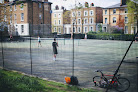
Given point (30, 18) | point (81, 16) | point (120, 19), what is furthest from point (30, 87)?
point (30, 18)

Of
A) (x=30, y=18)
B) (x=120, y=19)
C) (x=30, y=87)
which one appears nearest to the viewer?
(x=30, y=87)

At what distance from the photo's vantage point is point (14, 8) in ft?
40.3

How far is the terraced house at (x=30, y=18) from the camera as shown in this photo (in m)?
9.78

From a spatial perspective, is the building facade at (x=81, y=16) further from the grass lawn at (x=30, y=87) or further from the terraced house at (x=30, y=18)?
the grass lawn at (x=30, y=87)

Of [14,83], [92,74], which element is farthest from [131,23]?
[14,83]

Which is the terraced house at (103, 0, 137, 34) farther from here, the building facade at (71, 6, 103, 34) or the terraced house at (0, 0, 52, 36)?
the terraced house at (0, 0, 52, 36)

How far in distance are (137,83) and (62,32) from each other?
3965 mm

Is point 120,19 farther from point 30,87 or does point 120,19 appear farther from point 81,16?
point 30,87

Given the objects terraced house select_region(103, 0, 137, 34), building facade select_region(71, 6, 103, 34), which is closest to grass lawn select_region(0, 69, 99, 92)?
building facade select_region(71, 6, 103, 34)

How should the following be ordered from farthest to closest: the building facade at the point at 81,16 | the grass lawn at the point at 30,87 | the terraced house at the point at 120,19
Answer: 1. the building facade at the point at 81,16
2. the terraced house at the point at 120,19
3. the grass lawn at the point at 30,87

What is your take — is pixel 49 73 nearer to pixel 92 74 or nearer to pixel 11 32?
pixel 92 74

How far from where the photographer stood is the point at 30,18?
11.3 metres

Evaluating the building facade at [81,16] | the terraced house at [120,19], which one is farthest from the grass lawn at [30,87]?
the terraced house at [120,19]

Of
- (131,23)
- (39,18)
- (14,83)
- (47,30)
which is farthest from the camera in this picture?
(39,18)
